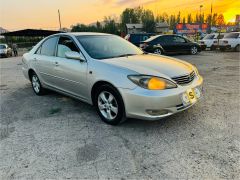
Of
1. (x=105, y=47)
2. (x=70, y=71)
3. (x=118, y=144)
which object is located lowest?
(x=118, y=144)

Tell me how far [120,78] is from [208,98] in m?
2.57

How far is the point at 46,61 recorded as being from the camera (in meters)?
5.21

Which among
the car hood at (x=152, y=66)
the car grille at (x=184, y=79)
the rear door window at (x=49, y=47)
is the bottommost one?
the car grille at (x=184, y=79)

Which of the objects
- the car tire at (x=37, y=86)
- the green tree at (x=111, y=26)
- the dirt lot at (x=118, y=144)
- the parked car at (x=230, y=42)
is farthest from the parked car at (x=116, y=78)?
the green tree at (x=111, y=26)

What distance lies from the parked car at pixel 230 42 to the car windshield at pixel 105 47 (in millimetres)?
14661

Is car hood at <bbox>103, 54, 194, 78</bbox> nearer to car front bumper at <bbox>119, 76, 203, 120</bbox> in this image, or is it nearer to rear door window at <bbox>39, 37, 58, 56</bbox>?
car front bumper at <bbox>119, 76, 203, 120</bbox>

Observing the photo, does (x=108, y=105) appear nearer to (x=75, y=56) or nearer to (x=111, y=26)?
(x=75, y=56)

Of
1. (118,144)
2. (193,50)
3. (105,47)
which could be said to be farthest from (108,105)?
(193,50)

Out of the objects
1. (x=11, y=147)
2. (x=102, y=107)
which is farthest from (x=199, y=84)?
(x=11, y=147)

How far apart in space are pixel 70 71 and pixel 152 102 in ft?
6.09

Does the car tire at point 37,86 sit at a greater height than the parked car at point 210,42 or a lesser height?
lesser

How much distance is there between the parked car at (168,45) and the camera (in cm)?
1460

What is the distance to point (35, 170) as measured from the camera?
276 centimetres

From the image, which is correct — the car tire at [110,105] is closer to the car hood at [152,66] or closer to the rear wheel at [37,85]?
the car hood at [152,66]
